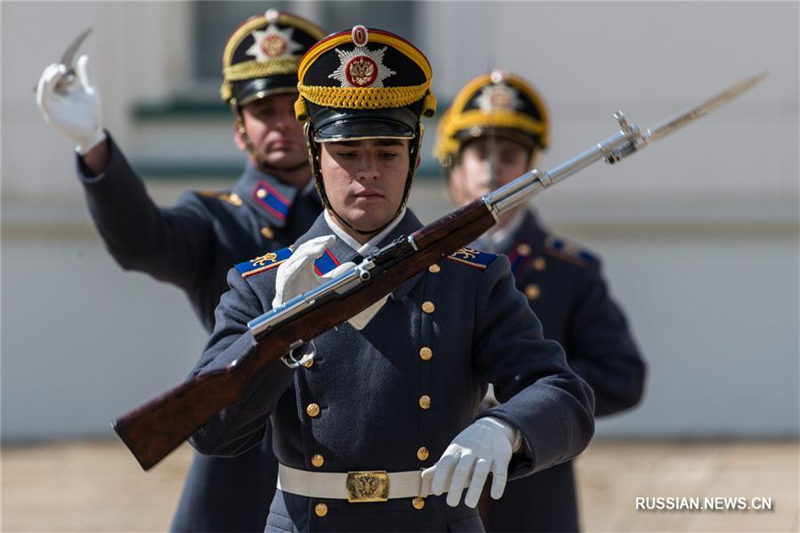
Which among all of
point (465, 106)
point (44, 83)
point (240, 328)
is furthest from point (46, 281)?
point (240, 328)

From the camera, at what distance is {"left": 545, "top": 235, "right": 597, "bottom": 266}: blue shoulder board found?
5.11 m

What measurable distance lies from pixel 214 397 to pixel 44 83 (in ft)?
5.56

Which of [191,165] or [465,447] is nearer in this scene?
[465,447]

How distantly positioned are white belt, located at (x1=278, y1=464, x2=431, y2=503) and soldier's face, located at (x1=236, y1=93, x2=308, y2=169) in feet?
5.03

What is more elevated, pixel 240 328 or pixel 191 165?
pixel 240 328

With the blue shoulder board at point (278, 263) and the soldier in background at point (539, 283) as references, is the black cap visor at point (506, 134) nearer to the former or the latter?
the soldier in background at point (539, 283)

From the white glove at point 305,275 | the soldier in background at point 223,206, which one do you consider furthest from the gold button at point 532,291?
the white glove at point 305,275

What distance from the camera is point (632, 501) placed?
7.70 meters

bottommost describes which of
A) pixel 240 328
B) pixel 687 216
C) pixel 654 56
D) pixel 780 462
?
pixel 780 462

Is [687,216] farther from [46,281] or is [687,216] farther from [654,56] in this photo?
[46,281]

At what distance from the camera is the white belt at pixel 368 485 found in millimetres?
3152

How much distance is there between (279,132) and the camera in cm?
451

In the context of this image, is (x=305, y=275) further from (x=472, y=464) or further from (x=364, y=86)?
(x=472, y=464)

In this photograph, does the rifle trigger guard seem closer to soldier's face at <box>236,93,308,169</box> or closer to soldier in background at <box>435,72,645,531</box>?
soldier's face at <box>236,93,308,169</box>
